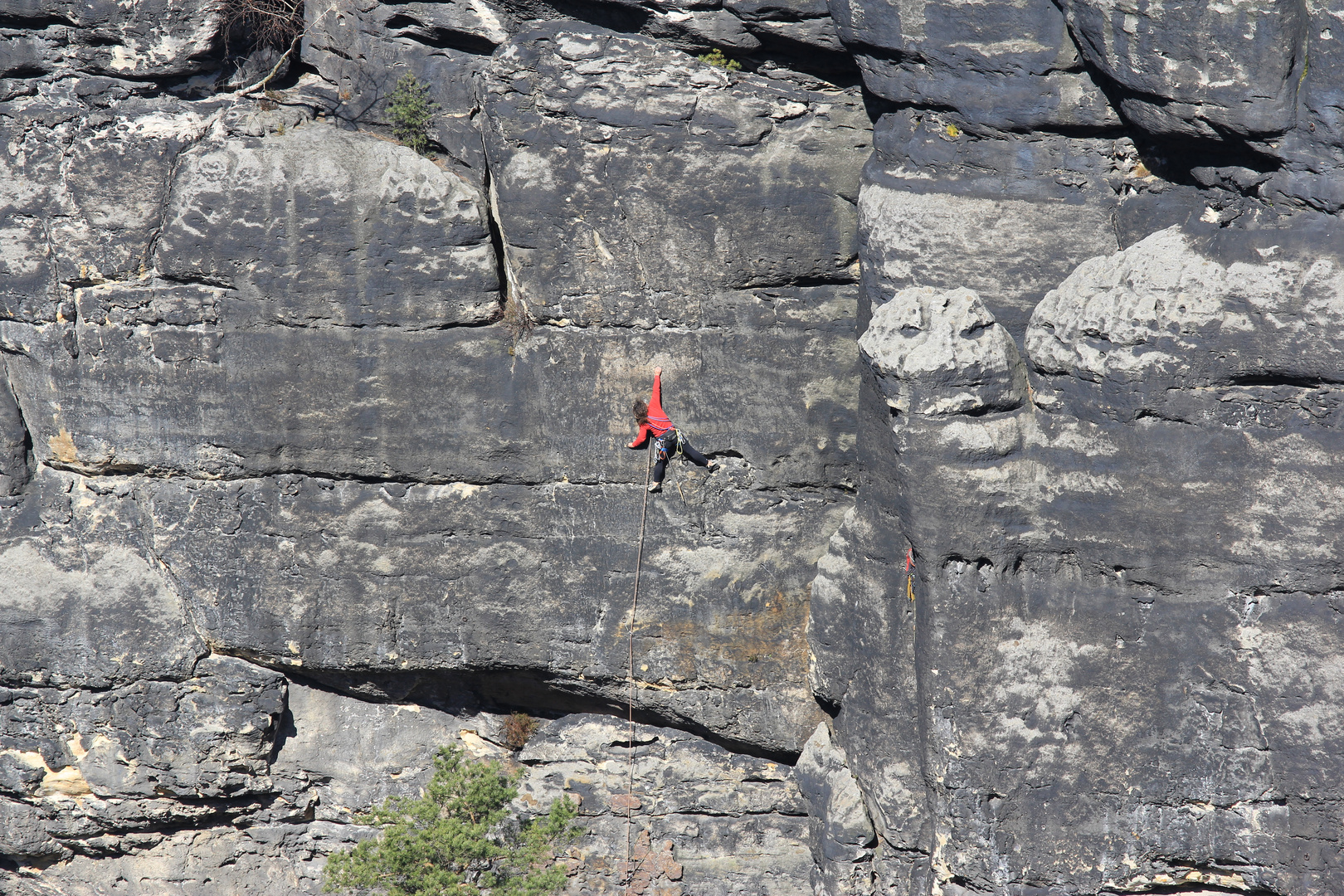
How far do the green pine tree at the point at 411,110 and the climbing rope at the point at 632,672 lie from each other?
2.45 metres

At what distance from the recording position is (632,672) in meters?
7.76

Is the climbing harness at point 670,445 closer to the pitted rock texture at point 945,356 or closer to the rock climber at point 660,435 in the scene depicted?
the rock climber at point 660,435

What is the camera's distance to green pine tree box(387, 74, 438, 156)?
6980 mm

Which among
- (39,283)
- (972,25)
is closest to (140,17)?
(39,283)

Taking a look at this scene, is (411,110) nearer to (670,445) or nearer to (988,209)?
(670,445)

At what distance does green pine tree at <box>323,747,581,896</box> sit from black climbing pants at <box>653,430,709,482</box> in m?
2.38

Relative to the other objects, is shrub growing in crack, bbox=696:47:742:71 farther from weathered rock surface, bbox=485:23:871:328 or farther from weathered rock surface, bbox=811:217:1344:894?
weathered rock surface, bbox=811:217:1344:894

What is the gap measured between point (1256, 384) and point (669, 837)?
521cm

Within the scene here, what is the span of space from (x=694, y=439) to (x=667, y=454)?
202mm

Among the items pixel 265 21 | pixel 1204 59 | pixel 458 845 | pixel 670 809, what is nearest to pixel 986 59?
pixel 1204 59

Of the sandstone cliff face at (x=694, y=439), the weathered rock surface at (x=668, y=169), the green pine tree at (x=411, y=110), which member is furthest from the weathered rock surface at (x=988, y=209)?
the green pine tree at (x=411, y=110)

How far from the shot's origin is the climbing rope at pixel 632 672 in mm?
7422

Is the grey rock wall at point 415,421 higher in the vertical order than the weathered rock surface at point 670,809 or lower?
higher

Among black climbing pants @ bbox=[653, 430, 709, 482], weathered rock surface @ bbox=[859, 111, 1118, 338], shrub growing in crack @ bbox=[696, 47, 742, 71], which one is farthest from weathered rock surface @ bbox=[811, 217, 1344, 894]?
shrub growing in crack @ bbox=[696, 47, 742, 71]
